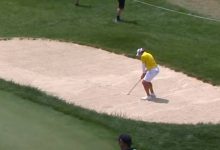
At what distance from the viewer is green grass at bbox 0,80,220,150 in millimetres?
14540

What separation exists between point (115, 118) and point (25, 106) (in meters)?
2.58

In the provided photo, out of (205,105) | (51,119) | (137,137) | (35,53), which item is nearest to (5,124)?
(51,119)

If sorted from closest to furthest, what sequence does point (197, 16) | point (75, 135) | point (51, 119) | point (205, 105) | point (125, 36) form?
point (75, 135) < point (51, 119) < point (205, 105) < point (125, 36) < point (197, 16)

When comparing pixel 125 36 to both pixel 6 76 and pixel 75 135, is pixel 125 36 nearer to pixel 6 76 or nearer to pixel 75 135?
pixel 6 76

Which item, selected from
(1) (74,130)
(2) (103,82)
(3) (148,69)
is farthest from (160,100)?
(1) (74,130)

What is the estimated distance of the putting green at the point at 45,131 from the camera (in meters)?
A: 14.3

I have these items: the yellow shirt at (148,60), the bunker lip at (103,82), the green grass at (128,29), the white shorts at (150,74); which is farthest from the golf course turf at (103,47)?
the yellow shirt at (148,60)

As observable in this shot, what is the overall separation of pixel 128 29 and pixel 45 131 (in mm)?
16415

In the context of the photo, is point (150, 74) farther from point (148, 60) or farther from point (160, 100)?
point (160, 100)

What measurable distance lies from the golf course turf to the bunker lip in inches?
46.3

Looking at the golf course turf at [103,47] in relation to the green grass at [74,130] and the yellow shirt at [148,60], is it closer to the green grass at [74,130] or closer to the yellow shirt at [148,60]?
the green grass at [74,130]

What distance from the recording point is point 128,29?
3089 cm

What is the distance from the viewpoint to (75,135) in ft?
49.5

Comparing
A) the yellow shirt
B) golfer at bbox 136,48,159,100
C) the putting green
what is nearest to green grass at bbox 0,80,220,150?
the putting green
